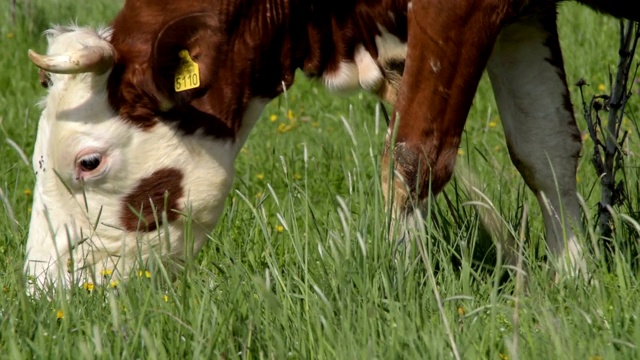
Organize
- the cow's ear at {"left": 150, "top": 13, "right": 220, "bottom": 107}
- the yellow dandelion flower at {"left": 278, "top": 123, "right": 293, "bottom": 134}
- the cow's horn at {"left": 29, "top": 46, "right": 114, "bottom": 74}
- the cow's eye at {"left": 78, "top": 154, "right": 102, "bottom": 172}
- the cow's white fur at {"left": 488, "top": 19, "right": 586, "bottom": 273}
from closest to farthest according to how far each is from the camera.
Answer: the cow's horn at {"left": 29, "top": 46, "right": 114, "bottom": 74}, the cow's ear at {"left": 150, "top": 13, "right": 220, "bottom": 107}, the cow's eye at {"left": 78, "top": 154, "right": 102, "bottom": 172}, the cow's white fur at {"left": 488, "top": 19, "right": 586, "bottom": 273}, the yellow dandelion flower at {"left": 278, "top": 123, "right": 293, "bottom": 134}

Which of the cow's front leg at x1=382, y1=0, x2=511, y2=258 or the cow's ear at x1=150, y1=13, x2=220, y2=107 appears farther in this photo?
the cow's ear at x1=150, y1=13, x2=220, y2=107

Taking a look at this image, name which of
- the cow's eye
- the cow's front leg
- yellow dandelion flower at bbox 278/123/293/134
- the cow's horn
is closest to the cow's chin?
the cow's eye

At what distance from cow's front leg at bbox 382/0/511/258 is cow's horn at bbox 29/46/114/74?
1090 mm

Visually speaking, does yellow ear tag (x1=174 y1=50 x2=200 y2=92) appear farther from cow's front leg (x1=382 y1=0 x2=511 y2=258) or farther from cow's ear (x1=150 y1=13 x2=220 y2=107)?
cow's front leg (x1=382 y1=0 x2=511 y2=258)

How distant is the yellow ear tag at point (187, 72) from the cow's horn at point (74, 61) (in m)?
0.29

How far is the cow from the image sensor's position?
169 inches

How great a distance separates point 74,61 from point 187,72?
0.43m

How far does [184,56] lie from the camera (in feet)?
14.1

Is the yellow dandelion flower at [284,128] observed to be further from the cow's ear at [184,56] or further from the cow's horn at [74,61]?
the cow's horn at [74,61]

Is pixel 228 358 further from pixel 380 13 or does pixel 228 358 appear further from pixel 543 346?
pixel 380 13

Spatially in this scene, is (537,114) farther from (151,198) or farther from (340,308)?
(340,308)

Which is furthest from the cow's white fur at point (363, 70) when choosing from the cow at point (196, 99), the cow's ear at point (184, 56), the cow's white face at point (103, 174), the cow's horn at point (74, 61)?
the cow's horn at point (74, 61)

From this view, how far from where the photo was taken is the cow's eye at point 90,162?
435 centimetres

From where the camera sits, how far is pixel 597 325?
121 inches
